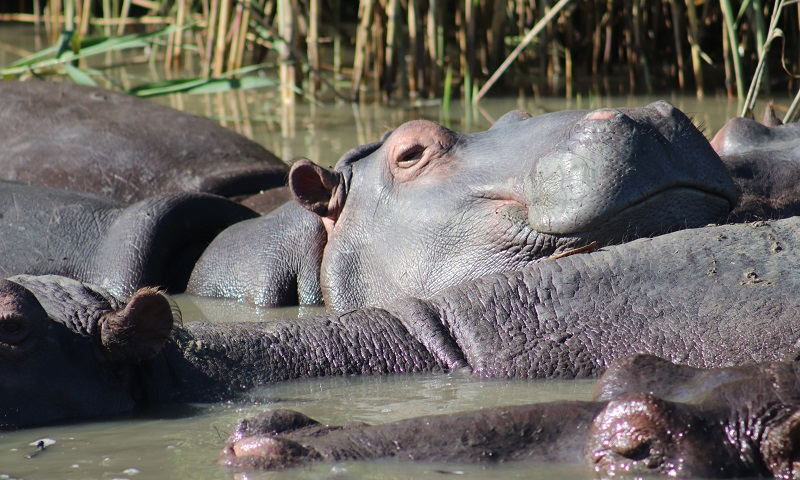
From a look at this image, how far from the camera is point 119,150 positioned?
6250mm

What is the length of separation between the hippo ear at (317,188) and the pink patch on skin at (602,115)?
→ 3.71 feet

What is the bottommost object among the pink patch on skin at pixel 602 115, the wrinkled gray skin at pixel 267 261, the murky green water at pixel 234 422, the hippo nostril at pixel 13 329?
the wrinkled gray skin at pixel 267 261

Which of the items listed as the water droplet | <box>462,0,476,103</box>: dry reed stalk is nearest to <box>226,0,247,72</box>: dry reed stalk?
<box>462,0,476,103</box>: dry reed stalk

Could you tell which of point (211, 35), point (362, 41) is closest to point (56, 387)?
point (362, 41)

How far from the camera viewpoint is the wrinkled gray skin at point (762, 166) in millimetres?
4152

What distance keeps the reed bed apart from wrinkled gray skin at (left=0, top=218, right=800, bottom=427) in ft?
14.9

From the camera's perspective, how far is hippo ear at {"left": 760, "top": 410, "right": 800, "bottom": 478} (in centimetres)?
248

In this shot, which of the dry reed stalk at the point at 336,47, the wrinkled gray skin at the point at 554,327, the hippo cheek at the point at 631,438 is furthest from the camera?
the dry reed stalk at the point at 336,47

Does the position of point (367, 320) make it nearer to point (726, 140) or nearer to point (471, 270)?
point (471, 270)

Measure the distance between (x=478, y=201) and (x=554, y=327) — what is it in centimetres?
72

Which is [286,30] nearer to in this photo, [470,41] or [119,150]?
[470,41]

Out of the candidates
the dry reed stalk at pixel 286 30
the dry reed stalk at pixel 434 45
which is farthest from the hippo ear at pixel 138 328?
the dry reed stalk at pixel 434 45

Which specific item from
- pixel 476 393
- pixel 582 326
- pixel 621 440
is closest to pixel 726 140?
pixel 582 326

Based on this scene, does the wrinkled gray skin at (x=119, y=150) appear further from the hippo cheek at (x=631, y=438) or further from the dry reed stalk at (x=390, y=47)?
the hippo cheek at (x=631, y=438)
